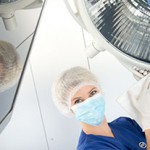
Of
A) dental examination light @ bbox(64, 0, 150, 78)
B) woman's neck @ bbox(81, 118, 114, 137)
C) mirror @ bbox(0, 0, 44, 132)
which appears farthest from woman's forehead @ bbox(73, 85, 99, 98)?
dental examination light @ bbox(64, 0, 150, 78)

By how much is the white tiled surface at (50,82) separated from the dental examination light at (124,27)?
2.97ft

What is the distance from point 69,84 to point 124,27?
727 millimetres

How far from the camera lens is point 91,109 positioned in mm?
1523

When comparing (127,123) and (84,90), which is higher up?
(84,90)

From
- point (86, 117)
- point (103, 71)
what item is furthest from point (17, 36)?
point (103, 71)

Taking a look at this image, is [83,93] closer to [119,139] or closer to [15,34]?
[119,139]

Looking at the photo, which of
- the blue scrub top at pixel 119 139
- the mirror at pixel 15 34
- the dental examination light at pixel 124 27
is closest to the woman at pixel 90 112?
the blue scrub top at pixel 119 139

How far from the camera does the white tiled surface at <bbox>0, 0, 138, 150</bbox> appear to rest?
185 centimetres

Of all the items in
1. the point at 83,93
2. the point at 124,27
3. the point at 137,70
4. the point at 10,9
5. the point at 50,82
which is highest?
the point at 10,9

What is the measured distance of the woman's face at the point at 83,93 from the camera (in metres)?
1.56

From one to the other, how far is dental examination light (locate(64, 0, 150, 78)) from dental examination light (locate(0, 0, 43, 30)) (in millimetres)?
137

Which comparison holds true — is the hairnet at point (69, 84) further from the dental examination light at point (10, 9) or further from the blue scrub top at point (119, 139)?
the dental examination light at point (10, 9)

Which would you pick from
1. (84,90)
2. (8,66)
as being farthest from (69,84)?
(8,66)

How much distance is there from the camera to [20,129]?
2.10 metres
